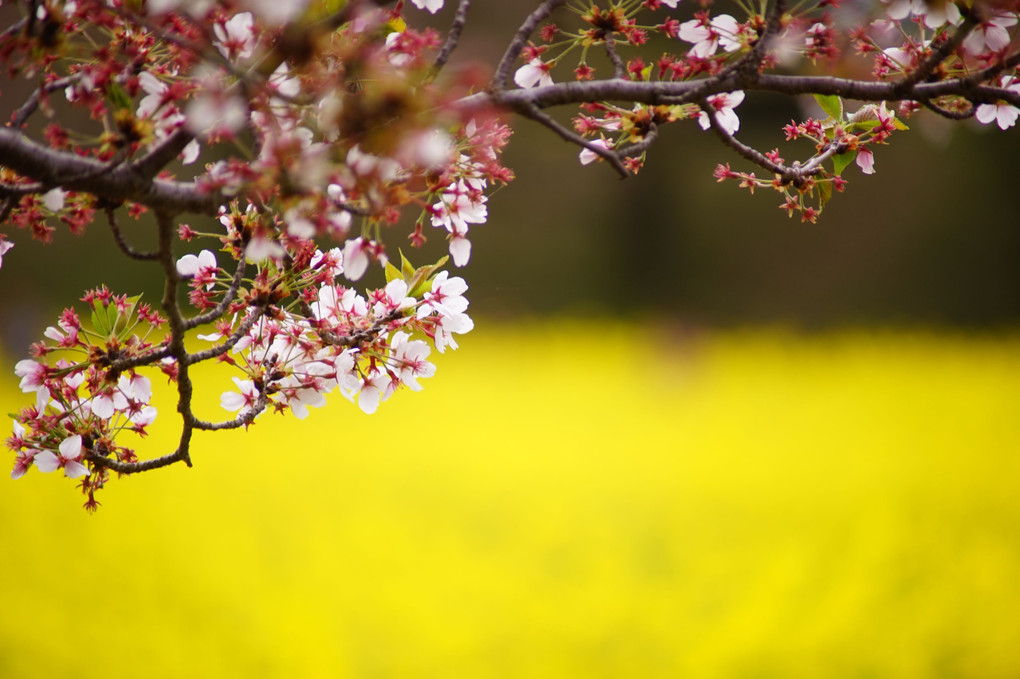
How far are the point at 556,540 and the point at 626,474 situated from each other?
26cm

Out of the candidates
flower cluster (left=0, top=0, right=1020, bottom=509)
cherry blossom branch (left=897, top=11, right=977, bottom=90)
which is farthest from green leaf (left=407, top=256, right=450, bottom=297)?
cherry blossom branch (left=897, top=11, right=977, bottom=90)

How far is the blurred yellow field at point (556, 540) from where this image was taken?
48.4 inches

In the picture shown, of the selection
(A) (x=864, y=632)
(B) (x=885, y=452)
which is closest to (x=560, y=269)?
(B) (x=885, y=452)

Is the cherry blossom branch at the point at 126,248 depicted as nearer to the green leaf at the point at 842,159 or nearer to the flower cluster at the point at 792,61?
the flower cluster at the point at 792,61

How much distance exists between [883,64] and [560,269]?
185cm

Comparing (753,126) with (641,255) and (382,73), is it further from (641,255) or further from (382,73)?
(382,73)

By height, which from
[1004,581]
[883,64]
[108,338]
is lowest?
[108,338]

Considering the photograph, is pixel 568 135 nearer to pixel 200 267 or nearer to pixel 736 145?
pixel 736 145

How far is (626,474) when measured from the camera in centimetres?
165

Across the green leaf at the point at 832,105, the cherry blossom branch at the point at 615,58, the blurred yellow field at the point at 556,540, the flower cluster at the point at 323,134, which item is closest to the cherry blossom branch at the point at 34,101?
the flower cluster at the point at 323,134

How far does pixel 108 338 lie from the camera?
506 mm

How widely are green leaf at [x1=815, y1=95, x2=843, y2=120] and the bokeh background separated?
13.4 inches

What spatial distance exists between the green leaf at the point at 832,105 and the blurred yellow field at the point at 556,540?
37.8 inches

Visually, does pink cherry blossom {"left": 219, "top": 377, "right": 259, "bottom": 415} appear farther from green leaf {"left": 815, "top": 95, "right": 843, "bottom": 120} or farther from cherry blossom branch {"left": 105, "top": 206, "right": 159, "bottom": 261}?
green leaf {"left": 815, "top": 95, "right": 843, "bottom": 120}
